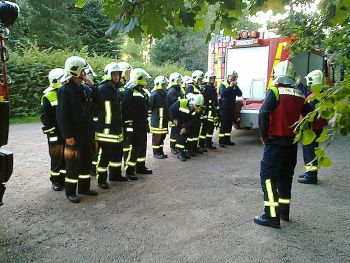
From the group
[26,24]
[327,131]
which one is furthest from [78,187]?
[26,24]

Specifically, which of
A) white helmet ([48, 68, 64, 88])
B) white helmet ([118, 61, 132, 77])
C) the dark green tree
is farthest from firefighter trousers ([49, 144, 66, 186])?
the dark green tree

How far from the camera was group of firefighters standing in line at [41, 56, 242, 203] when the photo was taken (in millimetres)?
5062

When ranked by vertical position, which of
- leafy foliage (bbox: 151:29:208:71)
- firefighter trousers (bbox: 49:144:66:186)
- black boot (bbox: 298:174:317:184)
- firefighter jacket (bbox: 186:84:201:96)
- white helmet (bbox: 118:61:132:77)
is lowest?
black boot (bbox: 298:174:317:184)

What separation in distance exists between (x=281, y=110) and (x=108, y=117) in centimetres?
278

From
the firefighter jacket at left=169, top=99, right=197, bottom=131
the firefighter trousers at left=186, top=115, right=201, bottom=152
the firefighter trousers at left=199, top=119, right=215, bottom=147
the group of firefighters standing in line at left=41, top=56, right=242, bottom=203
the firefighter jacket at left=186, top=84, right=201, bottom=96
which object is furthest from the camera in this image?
the firefighter trousers at left=199, top=119, right=215, bottom=147

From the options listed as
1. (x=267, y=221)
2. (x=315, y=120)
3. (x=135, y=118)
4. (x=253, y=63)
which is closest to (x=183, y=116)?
(x=135, y=118)

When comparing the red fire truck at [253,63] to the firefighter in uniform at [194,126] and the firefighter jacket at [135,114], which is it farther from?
the firefighter jacket at [135,114]

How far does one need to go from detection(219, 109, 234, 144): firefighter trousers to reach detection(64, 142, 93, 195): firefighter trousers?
5.33 meters

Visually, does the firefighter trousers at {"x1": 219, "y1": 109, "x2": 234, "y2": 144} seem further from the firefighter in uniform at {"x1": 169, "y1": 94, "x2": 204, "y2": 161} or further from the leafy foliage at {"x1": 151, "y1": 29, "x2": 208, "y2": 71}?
the leafy foliage at {"x1": 151, "y1": 29, "x2": 208, "y2": 71}

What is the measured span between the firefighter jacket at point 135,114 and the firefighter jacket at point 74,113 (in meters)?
1.20

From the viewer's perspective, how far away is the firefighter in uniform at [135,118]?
6.42 metres

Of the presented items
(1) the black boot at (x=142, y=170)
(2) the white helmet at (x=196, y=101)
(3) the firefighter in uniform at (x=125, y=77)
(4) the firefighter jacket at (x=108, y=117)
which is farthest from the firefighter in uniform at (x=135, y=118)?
(2) the white helmet at (x=196, y=101)

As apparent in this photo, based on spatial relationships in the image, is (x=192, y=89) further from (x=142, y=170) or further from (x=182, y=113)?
(x=142, y=170)

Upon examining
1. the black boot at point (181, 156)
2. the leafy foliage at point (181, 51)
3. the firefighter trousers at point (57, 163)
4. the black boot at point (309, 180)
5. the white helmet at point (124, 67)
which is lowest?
the black boot at point (309, 180)
